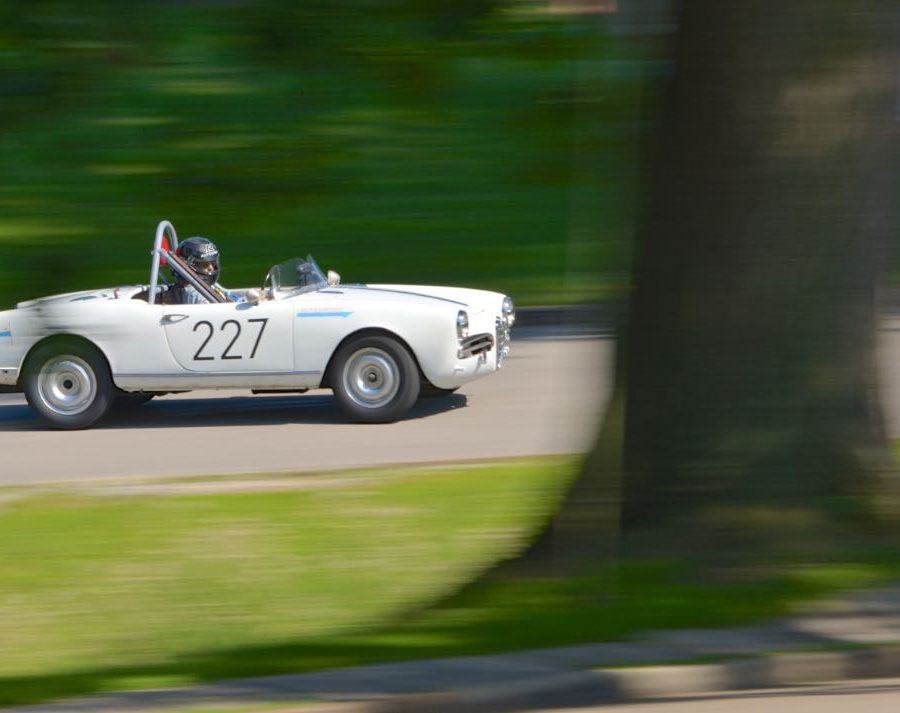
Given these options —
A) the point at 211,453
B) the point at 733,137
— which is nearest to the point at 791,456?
the point at 733,137

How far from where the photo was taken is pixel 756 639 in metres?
4.89

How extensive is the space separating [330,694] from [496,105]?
7.06ft

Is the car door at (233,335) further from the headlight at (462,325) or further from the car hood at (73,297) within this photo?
the car hood at (73,297)

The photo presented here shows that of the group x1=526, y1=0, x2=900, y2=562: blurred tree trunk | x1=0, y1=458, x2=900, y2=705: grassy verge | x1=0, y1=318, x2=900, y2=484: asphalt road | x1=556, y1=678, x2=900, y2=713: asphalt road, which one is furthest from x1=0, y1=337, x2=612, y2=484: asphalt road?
x1=556, y1=678, x2=900, y2=713: asphalt road

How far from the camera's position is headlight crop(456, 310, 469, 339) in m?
10.6

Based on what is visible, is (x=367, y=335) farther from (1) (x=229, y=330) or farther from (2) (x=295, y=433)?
(1) (x=229, y=330)

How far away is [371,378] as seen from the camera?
1077 cm

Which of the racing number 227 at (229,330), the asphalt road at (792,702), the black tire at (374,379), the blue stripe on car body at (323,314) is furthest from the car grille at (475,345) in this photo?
the asphalt road at (792,702)

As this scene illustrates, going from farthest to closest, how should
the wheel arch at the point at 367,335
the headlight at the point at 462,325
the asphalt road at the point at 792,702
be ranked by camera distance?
1. the wheel arch at the point at 367,335
2. the headlight at the point at 462,325
3. the asphalt road at the point at 792,702

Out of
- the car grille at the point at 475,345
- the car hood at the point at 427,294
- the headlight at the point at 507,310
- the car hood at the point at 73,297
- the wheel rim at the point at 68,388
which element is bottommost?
the wheel rim at the point at 68,388

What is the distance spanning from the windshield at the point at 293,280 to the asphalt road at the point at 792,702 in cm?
475

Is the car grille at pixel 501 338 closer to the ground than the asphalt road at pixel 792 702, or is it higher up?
higher up

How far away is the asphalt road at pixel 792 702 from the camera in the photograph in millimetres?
4531

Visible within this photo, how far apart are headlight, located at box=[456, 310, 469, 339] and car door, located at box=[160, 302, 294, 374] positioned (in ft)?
4.15
